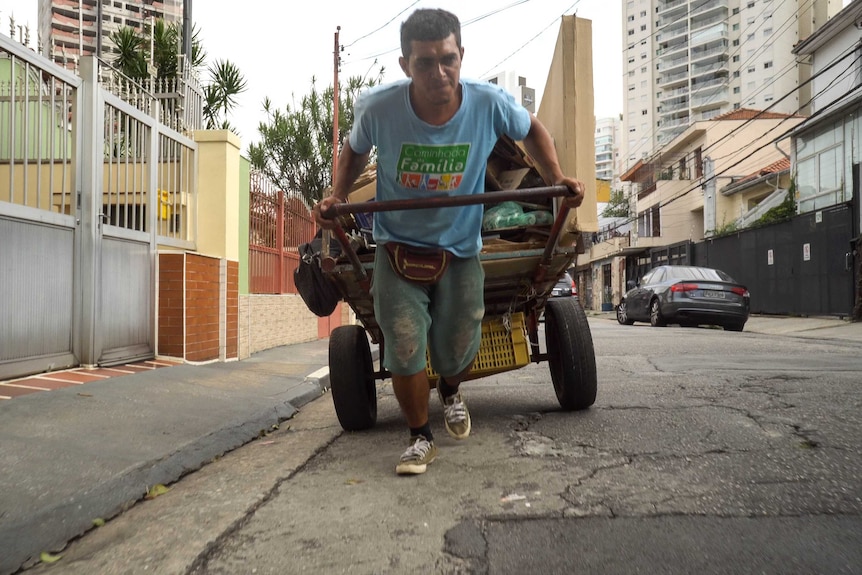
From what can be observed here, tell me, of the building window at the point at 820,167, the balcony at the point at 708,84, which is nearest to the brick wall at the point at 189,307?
the building window at the point at 820,167

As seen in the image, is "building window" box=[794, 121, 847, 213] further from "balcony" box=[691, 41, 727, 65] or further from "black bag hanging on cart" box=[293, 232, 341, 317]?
"balcony" box=[691, 41, 727, 65]

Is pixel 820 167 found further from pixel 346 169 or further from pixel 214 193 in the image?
pixel 346 169

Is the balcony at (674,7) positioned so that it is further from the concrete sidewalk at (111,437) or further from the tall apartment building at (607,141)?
the concrete sidewalk at (111,437)

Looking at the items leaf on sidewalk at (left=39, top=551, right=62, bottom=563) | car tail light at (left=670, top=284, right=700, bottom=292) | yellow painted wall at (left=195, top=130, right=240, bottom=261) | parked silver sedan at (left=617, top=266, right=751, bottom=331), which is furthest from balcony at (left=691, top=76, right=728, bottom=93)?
leaf on sidewalk at (left=39, top=551, right=62, bottom=563)

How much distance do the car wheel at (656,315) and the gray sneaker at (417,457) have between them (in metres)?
11.3

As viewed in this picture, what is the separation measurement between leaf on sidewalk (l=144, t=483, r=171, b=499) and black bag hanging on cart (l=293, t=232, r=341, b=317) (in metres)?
A: 1.08

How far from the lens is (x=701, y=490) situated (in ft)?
8.13

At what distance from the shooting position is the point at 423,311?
2.99 m

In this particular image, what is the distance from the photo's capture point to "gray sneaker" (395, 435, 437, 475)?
2896 millimetres

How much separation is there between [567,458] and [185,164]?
617 cm

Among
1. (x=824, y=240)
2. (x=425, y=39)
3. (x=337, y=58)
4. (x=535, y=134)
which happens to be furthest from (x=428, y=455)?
(x=337, y=58)

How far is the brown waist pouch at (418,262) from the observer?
2.89 meters

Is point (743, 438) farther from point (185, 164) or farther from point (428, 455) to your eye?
point (185, 164)

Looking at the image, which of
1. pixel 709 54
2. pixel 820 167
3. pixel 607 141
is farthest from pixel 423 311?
pixel 607 141
